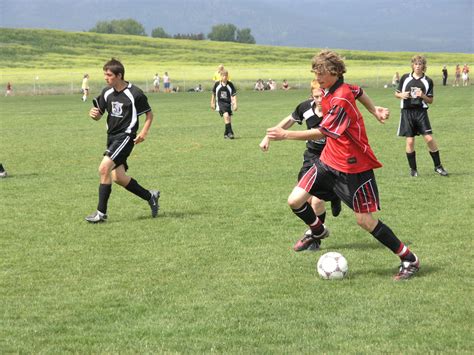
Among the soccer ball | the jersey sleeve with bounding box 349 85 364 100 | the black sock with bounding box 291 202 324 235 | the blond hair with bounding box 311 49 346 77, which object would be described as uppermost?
the blond hair with bounding box 311 49 346 77

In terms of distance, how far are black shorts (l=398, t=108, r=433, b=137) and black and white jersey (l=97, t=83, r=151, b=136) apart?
18.2 ft

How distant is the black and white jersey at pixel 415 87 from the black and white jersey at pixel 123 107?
5.35 metres

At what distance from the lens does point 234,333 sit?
592 centimetres

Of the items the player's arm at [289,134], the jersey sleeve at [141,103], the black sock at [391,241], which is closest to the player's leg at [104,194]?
the jersey sleeve at [141,103]

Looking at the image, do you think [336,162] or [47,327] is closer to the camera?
[47,327]

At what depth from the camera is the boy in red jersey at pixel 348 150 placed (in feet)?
23.7

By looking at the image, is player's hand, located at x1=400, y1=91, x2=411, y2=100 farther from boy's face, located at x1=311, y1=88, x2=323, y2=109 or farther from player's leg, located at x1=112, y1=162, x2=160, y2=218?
boy's face, located at x1=311, y1=88, x2=323, y2=109

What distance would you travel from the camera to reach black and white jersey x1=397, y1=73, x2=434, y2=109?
541 inches

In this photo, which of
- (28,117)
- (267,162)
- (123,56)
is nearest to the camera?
(267,162)

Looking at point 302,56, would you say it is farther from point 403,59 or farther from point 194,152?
point 194,152

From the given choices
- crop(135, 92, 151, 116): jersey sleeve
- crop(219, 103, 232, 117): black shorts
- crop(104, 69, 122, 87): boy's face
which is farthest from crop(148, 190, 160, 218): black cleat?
crop(219, 103, 232, 117): black shorts

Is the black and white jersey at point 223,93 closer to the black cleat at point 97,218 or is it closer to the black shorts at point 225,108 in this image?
the black shorts at point 225,108

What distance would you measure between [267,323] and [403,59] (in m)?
115

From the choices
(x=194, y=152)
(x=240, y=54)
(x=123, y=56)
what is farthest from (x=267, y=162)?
(x=240, y=54)
